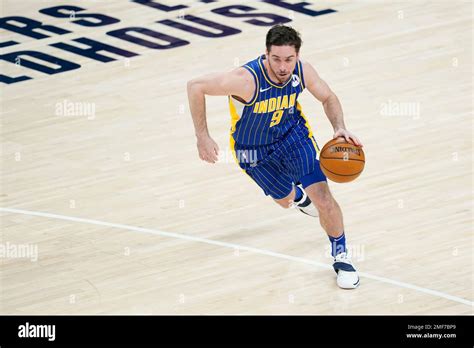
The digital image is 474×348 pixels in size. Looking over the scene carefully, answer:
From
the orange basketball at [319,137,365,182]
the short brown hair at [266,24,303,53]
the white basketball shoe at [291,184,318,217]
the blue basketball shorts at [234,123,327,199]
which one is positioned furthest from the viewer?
the white basketball shoe at [291,184,318,217]

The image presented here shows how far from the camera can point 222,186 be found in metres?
11.5

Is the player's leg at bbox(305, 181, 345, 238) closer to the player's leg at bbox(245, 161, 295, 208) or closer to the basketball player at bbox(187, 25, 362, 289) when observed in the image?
the basketball player at bbox(187, 25, 362, 289)

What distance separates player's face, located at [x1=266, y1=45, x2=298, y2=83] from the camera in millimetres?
8695

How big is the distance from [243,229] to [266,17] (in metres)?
6.69

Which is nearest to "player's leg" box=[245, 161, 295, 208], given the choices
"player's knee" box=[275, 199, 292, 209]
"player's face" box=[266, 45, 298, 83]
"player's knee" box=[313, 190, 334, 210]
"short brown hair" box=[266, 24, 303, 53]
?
"player's knee" box=[275, 199, 292, 209]

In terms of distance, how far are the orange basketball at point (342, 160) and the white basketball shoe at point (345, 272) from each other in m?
0.67

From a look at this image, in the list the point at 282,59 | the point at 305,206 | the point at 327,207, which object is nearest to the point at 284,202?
the point at 305,206

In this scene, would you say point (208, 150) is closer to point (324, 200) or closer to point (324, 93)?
point (324, 200)

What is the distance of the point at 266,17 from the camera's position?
54.4ft

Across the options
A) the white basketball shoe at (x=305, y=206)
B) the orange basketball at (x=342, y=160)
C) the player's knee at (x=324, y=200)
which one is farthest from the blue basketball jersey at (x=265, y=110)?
the white basketball shoe at (x=305, y=206)

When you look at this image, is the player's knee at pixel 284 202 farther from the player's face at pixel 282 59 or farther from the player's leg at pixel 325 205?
the player's face at pixel 282 59

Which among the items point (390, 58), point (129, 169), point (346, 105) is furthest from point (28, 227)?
point (390, 58)
